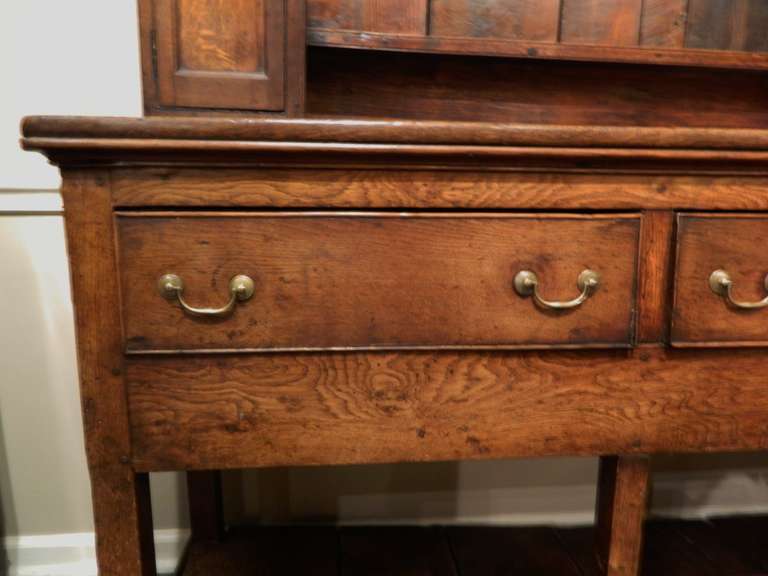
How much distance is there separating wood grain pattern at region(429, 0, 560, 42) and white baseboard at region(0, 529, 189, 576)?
115 cm

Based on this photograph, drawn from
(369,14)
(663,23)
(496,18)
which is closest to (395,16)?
(369,14)

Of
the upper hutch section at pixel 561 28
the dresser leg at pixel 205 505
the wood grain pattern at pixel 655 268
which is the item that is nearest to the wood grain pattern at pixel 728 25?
the upper hutch section at pixel 561 28

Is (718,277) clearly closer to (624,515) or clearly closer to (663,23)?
(624,515)

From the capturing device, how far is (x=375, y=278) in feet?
1.84

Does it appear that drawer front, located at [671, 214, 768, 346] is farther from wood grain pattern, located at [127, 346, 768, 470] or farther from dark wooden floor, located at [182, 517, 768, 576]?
dark wooden floor, located at [182, 517, 768, 576]

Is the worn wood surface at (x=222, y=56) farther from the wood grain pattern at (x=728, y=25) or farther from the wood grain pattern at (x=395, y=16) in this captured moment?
the wood grain pattern at (x=728, y=25)

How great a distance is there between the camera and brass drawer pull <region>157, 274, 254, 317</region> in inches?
21.1

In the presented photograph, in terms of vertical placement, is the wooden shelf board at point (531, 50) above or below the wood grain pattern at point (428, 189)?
above

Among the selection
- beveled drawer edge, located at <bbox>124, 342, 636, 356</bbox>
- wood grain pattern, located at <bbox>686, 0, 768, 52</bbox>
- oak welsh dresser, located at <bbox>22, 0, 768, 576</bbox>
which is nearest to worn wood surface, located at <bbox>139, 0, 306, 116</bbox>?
oak welsh dresser, located at <bbox>22, 0, 768, 576</bbox>

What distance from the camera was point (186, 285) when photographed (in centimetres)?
54

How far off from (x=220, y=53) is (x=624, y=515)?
0.82 m

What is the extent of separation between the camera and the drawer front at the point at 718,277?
22.9 inches

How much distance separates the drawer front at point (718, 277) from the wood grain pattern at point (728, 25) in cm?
62

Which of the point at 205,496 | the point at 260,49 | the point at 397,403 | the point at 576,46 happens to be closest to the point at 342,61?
the point at 260,49
